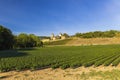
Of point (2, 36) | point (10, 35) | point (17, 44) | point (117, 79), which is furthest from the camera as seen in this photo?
point (17, 44)

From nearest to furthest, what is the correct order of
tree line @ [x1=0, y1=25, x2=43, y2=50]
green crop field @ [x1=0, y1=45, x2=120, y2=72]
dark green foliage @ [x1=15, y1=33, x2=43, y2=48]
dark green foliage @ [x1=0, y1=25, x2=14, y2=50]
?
green crop field @ [x1=0, y1=45, x2=120, y2=72], dark green foliage @ [x1=0, y1=25, x2=14, y2=50], tree line @ [x1=0, y1=25, x2=43, y2=50], dark green foliage @ [x1=15, y1=33, x2=43, y2=48]

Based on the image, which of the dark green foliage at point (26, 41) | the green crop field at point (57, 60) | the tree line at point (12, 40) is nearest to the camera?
the green crop field at point (57, 60)

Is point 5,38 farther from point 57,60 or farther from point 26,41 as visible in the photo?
point 57,60

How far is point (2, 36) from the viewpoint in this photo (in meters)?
85.0

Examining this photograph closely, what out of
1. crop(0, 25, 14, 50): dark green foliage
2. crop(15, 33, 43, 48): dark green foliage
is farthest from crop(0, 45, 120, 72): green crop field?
crop(15, 33, 43, 48): dark green foliage

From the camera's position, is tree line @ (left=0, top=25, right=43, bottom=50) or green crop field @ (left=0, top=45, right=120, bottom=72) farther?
tree line @ (left=0, top=25, right=43, bottom=50)

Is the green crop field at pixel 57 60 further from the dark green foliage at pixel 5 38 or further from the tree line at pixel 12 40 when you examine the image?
the tree line at pixel 12 40

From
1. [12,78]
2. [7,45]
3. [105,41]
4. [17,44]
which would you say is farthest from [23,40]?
[12,78]

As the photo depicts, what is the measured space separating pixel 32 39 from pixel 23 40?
8.88 metres

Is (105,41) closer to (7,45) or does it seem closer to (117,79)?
(7,45)

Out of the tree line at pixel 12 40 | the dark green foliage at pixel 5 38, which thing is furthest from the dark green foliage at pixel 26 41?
the dark green foliage at pixel 5 38

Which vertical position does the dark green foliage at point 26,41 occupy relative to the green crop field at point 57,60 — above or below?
above

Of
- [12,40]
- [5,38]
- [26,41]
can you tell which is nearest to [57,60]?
[5,38]

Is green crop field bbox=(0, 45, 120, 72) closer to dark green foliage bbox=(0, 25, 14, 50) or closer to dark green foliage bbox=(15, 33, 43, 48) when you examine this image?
dark green foliage bbox=(0, 25, 14, 50)
